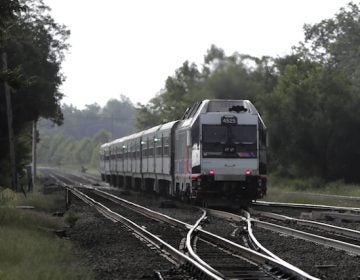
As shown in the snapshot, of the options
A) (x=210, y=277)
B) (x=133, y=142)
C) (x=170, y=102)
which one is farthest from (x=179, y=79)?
(x=210, y=277)

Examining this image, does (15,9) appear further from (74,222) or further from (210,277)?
(210,277)

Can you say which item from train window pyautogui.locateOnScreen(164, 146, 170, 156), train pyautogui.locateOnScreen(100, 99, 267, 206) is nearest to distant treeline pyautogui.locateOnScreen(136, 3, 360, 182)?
train window pyautogui.locateOnScreen(164, 146, 170, 156)

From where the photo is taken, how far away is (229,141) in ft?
82.6

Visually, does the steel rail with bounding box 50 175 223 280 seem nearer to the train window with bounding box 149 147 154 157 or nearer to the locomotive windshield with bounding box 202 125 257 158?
the locomotive windshield with bounding box 202 125 257 158

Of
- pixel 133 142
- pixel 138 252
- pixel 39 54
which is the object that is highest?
pixel 39 54

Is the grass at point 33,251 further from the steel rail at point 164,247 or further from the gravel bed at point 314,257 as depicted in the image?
the gravel bed at point 314,257

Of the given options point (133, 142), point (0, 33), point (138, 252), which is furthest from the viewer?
point (133, 142)

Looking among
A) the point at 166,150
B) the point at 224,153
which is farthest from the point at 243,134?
the point at 166,150

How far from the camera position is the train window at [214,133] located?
984 inches

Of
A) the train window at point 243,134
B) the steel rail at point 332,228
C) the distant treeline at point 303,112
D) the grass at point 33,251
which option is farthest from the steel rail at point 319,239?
the distant treeline at point 303,112

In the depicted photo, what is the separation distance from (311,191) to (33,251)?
33.9 metres

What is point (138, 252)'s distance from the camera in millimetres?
13594

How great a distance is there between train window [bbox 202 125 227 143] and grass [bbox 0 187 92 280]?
23.1 feet

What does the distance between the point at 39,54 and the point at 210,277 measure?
37.2 metres
